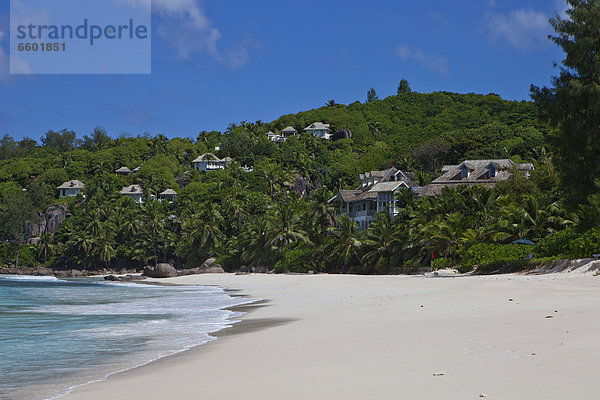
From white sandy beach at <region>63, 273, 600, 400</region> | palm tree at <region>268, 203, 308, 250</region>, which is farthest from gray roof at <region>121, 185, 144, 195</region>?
white sandy beach at <region>63, 273, 600, 400</region>

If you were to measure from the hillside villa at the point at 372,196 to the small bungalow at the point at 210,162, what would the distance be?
6085 cm

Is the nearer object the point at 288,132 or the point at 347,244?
the point at 347,244

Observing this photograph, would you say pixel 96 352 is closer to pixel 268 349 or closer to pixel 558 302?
pixel 268 349

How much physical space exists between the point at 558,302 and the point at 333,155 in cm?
11371

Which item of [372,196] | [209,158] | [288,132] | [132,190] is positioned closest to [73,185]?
[132,190]

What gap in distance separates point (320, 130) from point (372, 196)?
300 feet

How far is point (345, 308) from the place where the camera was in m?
18.0

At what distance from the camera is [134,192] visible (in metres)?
118

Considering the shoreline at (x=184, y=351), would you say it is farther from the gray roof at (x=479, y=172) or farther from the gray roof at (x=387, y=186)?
the gray roof at (x=479, y=172)

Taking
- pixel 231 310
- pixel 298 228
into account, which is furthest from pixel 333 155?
pixel 231 310

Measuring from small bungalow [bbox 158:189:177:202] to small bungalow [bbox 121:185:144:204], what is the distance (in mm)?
4089

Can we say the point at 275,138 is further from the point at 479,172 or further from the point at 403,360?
the point at 403,360

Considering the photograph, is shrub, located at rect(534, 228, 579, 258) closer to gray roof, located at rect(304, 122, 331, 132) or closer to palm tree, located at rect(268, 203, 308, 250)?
palm tree, located at rect(268, 203, 308, 250)

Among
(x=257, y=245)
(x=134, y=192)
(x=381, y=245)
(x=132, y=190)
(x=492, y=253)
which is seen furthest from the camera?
(x=132, y=190)
